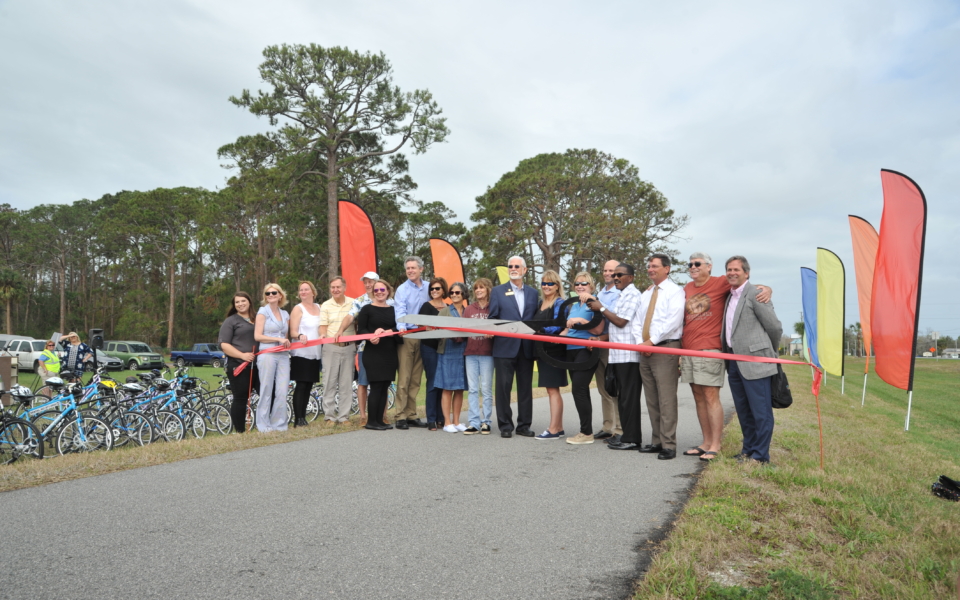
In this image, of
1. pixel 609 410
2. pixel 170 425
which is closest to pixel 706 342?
pixel 609 410

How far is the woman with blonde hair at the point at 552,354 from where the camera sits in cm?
707

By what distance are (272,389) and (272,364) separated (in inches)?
13.9

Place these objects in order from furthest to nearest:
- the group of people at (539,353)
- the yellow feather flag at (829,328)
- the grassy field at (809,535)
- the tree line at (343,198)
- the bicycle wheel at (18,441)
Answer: the tree line at (343,198) → the yellow feather flag at (829,328) → the bicycle wheel at (18,441) → the group of people at (539,353) → the grassy field at (809,535)

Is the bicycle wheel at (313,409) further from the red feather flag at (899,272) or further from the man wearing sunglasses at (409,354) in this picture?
the red feather flag at (899,272)

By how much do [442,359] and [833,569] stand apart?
16.8ft

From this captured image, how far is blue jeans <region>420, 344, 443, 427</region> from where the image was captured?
7.87 meters

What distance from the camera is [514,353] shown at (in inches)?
287

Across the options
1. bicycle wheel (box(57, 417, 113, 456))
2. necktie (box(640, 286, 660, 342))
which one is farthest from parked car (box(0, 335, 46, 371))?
necktie (box(640, 286, 660, 342))

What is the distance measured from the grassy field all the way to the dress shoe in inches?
20.9

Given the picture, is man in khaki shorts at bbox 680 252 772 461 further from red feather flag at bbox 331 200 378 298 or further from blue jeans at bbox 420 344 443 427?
red feather flag at bbox 331 200 378 298

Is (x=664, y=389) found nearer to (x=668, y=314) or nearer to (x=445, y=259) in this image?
(x=668, y=314)

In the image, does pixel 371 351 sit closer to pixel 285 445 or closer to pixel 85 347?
pixel 285 445

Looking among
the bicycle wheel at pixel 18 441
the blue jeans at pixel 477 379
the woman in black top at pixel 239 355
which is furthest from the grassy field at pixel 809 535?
the bicycle wheel at pixel 18 441

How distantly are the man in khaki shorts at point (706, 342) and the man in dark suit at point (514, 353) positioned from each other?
6.15 feet
